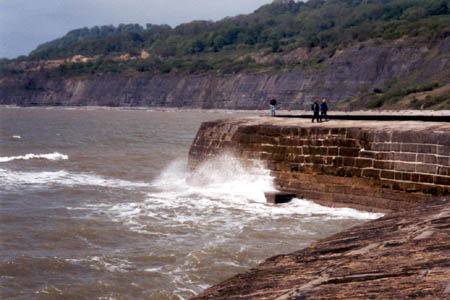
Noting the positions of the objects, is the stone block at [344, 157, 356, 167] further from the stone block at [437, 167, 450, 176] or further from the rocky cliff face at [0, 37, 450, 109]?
the rocky cliff face at [0, 37, 450, 109]

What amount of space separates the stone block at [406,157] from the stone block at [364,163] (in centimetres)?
66

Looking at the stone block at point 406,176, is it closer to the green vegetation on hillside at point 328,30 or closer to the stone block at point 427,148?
the stone block at point 427,148

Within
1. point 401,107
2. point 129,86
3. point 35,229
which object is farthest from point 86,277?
point 129,86

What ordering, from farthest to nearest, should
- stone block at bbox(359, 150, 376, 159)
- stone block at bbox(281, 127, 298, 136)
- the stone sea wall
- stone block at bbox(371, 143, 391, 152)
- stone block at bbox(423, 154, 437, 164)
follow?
stone block at bbox(281, 127, 298, 136), stone block at bbox(359, 150, 376, 159), stone block at bbox(371, 143, 391, 152), the stone sea wall, stone block at bbox(423, 154, 437, 164)

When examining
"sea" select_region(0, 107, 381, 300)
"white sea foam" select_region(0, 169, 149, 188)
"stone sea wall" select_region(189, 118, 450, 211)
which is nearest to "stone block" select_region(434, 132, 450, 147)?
"stone sea wall" select_region(189, 118, 450, 211)

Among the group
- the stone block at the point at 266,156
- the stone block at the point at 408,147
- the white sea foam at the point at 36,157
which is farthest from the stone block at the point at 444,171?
the white sea foam at the point at 36,157

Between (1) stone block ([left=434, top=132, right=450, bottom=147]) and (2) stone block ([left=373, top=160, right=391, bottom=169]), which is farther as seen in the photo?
(2) stone block ([left=373, top=160, right=391, bottom=169])

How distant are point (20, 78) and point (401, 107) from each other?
126 m

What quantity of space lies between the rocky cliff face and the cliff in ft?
155

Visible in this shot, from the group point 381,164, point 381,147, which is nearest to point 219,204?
point 381,164

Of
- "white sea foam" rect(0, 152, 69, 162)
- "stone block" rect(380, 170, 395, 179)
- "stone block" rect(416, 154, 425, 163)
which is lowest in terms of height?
"white sea foam" rect(0, 152, 69, 162)

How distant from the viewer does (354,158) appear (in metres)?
13.0

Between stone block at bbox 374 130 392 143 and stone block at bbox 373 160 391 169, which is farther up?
stone block at bbox 374 130 392 143

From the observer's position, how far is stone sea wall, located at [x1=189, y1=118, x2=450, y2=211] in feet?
37.9
